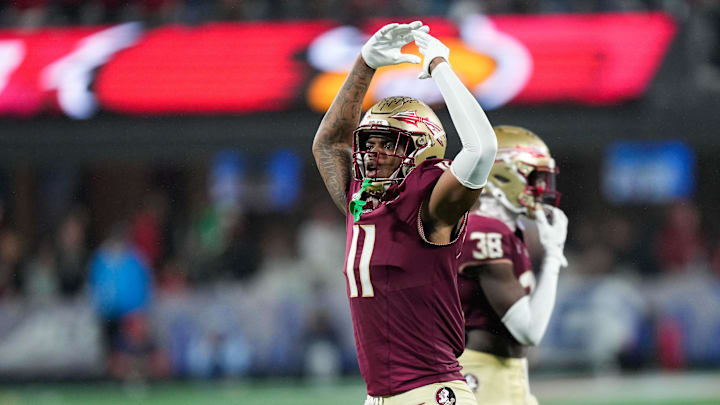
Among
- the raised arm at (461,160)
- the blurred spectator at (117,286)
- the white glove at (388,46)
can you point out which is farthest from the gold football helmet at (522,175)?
the blurred spectator at (117,286)

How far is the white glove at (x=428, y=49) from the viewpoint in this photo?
12.7ft

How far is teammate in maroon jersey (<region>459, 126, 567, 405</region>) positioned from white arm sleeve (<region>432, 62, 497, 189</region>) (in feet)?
3.26

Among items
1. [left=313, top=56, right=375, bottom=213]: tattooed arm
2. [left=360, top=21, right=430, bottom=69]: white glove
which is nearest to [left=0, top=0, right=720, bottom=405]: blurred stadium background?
[left=313, top=56, right=375, bottom=213]: tattooed arm

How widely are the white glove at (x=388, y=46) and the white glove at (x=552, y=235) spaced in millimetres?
1075

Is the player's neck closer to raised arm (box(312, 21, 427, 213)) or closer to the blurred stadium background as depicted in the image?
raised arm (box(312, 21, 427, 213))

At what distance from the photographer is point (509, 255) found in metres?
4.68

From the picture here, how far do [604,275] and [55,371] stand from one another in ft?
19.8

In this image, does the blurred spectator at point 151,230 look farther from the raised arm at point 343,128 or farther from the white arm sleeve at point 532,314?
the white arm sleeve at point 532,314

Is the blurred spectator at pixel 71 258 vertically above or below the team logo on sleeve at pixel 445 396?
below

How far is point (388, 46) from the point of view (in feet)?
14.2

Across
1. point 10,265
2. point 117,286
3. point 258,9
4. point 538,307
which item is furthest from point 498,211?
point 10,265

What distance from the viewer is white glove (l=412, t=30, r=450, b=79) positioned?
3.88 metres

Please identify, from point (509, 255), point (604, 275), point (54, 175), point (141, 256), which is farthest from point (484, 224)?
point (54, 175)

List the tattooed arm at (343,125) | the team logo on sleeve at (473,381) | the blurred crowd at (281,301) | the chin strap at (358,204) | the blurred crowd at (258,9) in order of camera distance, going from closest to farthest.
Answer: the chin strap at (358,204)
the tattooed arm at (343,125)
the team logo on sleeve at (473,381)
the blurred crowd at (281,301)
the blurred crowd at (258,9)
